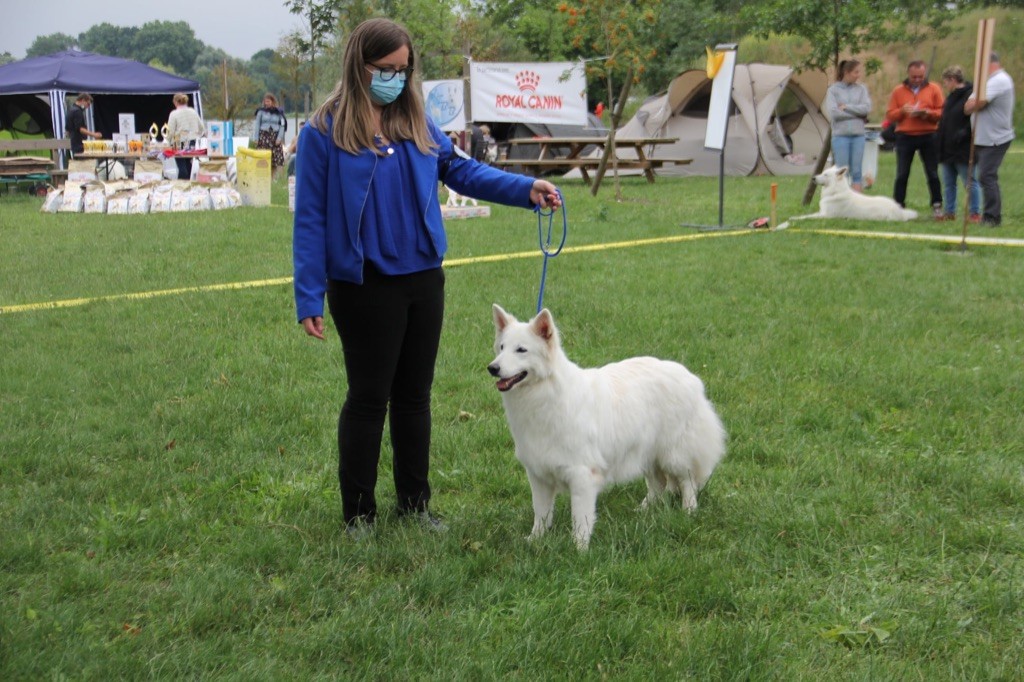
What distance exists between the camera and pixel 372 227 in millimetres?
3232

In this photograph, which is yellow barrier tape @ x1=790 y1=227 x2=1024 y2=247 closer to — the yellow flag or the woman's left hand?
the yellow flag

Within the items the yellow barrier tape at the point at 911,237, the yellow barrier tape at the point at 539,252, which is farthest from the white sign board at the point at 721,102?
the yellow barrier tape at the point at 911,237

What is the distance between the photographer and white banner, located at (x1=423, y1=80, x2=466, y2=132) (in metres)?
22.4

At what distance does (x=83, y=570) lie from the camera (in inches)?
125

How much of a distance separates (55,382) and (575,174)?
17159 millimetres

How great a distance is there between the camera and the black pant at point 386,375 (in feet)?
10.8

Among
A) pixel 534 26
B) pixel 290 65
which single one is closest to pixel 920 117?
pixel 534 26

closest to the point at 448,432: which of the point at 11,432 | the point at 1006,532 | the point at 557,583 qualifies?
the point at 557,583

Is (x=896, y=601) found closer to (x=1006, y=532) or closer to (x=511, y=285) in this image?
(x=1006, y=532)

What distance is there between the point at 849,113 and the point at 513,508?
10.7 m

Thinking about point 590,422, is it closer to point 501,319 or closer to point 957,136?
point 501,319

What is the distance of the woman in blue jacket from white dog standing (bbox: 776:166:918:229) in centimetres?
972

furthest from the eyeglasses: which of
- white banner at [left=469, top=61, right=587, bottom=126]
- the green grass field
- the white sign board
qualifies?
white banner at [left=469, top=61, right=587, bottom=126]

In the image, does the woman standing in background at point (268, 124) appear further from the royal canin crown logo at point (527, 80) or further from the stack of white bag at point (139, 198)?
the royal canin crown logo at point (527, 80)
